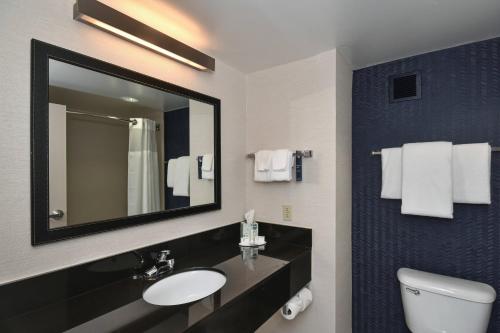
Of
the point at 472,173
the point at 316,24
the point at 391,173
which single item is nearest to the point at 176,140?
the point at 316,24

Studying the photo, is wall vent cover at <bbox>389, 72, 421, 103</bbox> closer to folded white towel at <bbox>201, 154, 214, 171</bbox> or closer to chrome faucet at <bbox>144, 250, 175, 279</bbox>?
folded white towel at <bbox>201, 154, 214, 171</bbox>

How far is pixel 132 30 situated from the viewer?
3.82 ft

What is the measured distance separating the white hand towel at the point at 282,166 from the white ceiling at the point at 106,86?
0.74 m

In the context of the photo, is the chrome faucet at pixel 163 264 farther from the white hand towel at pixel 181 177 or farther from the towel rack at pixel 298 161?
the towel rack at pixel 298 161

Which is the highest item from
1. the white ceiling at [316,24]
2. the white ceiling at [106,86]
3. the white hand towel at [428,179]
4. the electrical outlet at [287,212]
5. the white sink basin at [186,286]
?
the white ceiling at [316,24]

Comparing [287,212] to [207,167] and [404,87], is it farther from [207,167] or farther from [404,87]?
[404,87]

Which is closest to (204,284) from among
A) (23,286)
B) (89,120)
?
(23,286)

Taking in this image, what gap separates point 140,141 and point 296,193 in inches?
43.8

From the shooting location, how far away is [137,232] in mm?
1306

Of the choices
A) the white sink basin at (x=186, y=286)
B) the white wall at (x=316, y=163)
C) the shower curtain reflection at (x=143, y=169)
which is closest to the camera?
the white sink basin at (x=186, y=286)

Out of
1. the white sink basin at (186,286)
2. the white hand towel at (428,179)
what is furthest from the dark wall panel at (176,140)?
the white hand towel at (428,179)

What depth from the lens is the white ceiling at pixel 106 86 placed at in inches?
41.1

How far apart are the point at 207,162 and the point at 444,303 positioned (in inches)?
67.7

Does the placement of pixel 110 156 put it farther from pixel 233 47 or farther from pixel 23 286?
pixel 233 47
